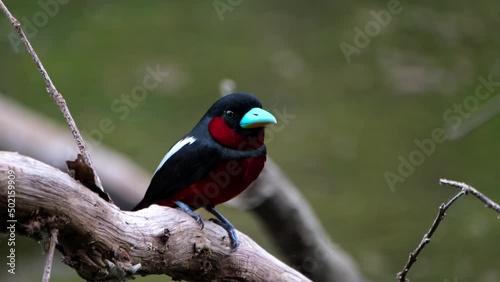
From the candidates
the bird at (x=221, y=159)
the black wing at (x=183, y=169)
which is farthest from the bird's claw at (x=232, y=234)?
the black wing at (x=183, y=169)

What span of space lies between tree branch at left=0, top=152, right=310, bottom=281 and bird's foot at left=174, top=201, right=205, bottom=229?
0.03 m

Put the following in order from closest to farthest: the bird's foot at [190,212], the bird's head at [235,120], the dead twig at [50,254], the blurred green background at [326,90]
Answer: the dead twig at [50,254], the bird's foot at [190,212], the bird's head at [235,120], the blurred green background at [326,90]

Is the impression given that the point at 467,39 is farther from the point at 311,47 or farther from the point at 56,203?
the point at 56,203

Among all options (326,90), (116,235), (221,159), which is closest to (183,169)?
(221,159)

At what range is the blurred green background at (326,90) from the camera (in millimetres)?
5043

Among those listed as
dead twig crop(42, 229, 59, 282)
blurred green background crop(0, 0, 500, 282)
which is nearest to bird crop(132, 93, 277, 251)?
dead twig crop(42, 229, 59, 282)

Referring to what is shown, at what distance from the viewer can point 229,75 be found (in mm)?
6340

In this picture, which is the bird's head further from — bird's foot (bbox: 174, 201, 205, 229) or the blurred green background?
the blurred green background

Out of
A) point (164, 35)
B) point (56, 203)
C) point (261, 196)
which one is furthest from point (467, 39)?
point (56, 203)

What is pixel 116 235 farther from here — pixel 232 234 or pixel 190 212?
pixel 232 234

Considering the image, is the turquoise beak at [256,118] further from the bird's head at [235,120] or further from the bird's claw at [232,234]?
the bird's claw at [232,234]

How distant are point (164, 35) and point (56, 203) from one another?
535 centimetres

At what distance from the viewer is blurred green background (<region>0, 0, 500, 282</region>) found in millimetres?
5043

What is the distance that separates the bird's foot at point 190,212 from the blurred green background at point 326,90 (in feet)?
8.21
